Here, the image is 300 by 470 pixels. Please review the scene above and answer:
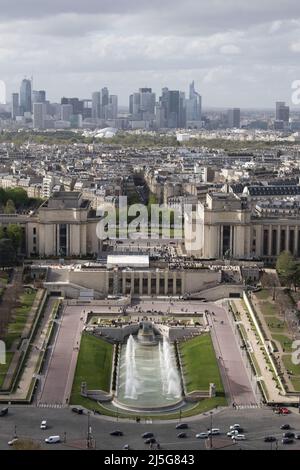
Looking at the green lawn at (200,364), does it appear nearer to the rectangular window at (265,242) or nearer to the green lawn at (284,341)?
the green lawn at (284,341)

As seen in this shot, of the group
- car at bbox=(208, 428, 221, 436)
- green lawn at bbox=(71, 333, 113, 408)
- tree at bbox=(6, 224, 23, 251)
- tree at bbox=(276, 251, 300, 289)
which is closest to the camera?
car at bbox=(208, 428, 221, 436)

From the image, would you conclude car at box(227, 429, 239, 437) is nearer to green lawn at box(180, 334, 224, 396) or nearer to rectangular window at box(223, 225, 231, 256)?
green lawn at box(180, 334, 224, 396)

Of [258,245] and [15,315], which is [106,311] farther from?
[258,245]

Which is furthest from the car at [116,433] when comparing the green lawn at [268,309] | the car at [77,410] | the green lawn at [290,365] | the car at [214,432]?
the green lawn at [268,309]

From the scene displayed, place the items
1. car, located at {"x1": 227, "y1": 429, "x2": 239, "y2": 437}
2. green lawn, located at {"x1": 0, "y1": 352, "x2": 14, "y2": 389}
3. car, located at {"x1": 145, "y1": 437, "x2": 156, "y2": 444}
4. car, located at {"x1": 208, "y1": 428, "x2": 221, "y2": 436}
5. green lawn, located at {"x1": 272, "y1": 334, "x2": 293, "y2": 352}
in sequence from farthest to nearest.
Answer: green lawn, located at {"x1": 272, "y1": 334, "x2": 293, "y2": 352} → green lawn, located at {"x1": 0, "y1": 352, "x2": 14, "y2": 389} → car, located at {"x1": 208, "y1": 428, "x2": 221, "y2": 436} → car, located at {"x1": 227, "y1": 429, "x2": 239, "y2": 437} → car, located at {"x1": 145, "y1": 437, "x2": 156, "y2": 444}

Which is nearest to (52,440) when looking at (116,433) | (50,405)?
(116,433)

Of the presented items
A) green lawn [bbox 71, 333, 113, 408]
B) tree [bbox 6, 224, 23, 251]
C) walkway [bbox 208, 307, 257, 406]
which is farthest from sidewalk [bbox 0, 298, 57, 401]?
tree [bbox 6, 224, 23, 251]
